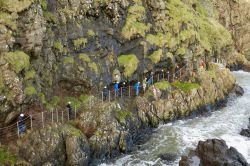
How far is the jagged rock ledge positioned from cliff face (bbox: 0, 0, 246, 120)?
3273 millimetres

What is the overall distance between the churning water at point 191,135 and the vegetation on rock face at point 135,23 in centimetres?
1197

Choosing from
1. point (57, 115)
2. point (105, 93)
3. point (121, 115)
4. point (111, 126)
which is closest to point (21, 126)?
point (57, 115)

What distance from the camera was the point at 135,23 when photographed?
4653 cm

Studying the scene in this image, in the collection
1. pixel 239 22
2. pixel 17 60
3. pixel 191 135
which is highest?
pixel 239 22

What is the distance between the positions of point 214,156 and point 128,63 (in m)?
17.1

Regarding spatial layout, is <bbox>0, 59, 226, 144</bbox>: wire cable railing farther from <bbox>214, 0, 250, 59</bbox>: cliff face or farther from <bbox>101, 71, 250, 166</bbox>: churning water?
<bbox>214, 0, 250, 59</bbox>: cliff face

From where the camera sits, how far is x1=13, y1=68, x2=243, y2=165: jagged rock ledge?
30.5 meters

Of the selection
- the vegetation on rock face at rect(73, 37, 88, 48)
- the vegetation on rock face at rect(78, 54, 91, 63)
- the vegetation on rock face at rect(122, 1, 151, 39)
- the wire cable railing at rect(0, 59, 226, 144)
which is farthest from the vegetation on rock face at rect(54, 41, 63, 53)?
the vegetation on rock face at rect(122, 1, 151, 39)

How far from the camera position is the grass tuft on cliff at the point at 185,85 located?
156 feet

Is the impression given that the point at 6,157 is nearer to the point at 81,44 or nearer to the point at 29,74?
the point at 29,74

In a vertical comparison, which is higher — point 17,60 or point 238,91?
point 17,60

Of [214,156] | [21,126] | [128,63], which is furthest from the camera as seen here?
[128,63]

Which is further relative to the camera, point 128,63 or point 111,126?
point 128,63

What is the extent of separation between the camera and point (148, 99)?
43.7m
